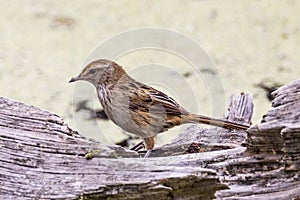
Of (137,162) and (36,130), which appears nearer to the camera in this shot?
(137,162)

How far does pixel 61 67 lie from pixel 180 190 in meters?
1.82

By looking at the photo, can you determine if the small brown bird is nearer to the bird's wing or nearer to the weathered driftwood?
the bird's wing

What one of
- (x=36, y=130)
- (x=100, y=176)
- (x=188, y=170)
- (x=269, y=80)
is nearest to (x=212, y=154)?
(x=188, y=170)

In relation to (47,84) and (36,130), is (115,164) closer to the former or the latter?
(36,130)

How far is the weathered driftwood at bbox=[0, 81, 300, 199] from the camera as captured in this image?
1630 millimetres

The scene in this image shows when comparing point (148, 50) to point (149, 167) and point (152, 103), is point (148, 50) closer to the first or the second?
point (152, 103)

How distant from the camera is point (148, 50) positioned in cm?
347

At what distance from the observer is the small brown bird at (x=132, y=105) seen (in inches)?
75.3

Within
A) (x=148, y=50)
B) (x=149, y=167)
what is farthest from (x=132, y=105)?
(x=148, y=50)

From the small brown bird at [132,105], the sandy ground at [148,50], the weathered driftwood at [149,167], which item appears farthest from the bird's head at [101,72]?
the sandy ground at [148,50]

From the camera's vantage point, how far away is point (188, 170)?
1615 mm

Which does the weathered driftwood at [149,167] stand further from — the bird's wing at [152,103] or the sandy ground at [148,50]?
the sandy ground at [148,50]

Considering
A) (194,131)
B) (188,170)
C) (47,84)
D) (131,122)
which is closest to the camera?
(188,170)

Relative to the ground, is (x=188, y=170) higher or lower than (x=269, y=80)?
lower
